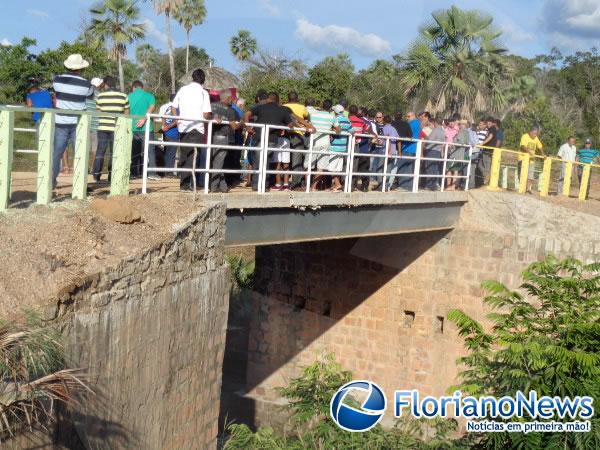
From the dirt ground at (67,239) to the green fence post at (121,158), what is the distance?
0.90 ft

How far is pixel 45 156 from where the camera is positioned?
8.77 metres

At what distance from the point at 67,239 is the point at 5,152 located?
1152 millimetres

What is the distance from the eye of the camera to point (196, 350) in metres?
9.81

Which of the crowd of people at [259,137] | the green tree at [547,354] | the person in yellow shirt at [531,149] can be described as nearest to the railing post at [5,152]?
the crowd of people at [259,137]

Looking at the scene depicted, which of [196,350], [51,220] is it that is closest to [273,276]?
[196,350]

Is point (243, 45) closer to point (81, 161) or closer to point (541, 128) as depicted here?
point (541, 128)

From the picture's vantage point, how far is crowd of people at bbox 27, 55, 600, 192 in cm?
1079

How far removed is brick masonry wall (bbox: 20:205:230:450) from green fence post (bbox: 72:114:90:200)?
1.12m

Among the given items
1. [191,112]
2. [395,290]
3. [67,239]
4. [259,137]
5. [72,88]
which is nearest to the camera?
[67,239]

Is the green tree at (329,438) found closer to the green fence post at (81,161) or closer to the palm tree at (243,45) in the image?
the green fence post at (81,161)

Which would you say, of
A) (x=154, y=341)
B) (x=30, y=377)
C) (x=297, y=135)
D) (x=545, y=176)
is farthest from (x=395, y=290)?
(x=30, y=377)

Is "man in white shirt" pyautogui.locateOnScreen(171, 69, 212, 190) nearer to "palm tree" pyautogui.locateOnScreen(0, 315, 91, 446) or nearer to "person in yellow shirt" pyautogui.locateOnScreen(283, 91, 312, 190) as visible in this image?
"person in yellow shirt" pyautogui.locateOnScreen(283, 91, 312, 190)

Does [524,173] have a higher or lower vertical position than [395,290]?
higher

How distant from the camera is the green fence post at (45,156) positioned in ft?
28.6
